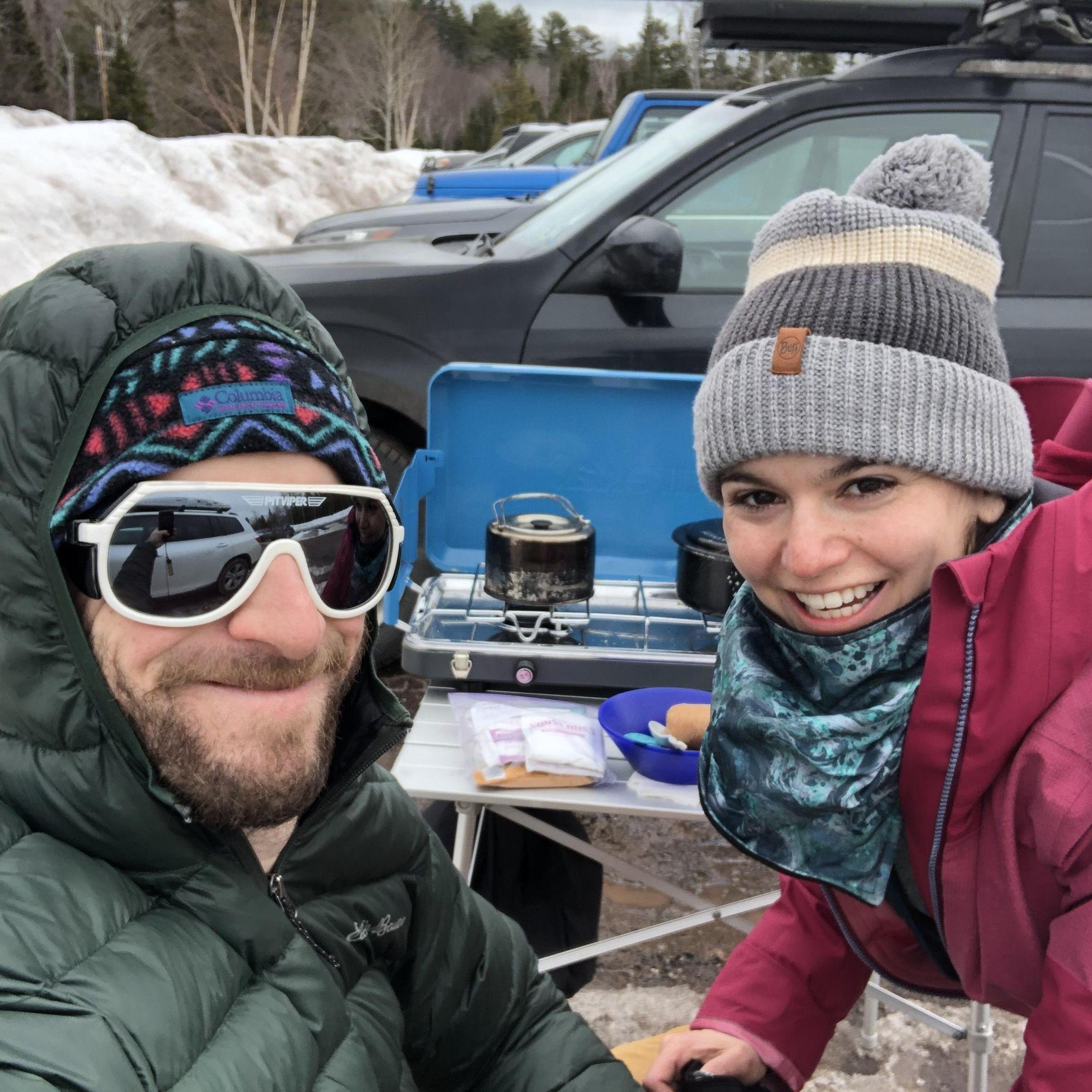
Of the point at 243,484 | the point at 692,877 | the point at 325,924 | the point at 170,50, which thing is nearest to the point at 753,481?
the point at 243,484

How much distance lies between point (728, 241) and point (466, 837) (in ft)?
8.53

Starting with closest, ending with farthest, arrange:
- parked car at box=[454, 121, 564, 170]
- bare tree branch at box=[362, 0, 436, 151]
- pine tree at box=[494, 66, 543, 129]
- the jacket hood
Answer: the jacket hood
parked car at box=[454, 121, 564, 170]
bare tree branch at box=[362, 0, 436, 151]
pine tree at box=[494, 66, 543, 129]

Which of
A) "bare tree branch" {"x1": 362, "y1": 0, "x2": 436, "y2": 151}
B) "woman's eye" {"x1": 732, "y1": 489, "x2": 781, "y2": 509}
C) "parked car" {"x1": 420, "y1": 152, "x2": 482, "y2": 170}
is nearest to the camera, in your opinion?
"woman's eye" {"x1": 732, "y1": 489, "x2": 781, "y2": 509}

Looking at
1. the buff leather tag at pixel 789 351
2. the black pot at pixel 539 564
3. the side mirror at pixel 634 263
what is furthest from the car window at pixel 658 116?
the buff leather tag at pixel 789 351

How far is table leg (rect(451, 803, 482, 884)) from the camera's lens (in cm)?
207

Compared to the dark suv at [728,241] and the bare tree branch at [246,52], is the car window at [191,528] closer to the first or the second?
the dark suv at [728,241]

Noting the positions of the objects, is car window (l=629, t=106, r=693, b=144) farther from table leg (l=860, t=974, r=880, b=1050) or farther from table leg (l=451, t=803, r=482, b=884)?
table leg (l=451, t=803, r=482, b=884)

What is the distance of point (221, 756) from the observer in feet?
3.81

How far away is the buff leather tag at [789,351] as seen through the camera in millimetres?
1369

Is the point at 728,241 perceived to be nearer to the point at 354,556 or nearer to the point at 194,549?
the point at 354,556

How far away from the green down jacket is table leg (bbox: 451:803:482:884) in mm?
554

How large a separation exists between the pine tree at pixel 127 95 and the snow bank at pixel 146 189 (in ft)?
16.6

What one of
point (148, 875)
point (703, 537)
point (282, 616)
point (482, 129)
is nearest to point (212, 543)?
point (282, 616)

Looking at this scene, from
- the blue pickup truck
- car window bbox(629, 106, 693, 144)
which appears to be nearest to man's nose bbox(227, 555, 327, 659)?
car window bbox(629, 106, 693, 144)
